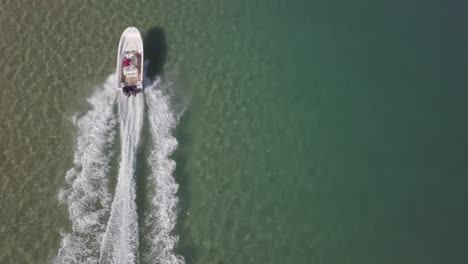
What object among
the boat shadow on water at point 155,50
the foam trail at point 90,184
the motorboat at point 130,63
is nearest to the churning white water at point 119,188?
the foam trail at point 90,184

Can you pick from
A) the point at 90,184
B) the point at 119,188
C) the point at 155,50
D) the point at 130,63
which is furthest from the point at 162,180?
the point at 155,50

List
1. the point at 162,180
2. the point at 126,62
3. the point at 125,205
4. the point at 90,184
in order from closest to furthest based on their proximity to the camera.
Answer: the point at 125,205 → the point at 90,184 → the point at 162,180 → the point at 126,62

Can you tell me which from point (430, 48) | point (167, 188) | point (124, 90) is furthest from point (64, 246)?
point (430, 48)

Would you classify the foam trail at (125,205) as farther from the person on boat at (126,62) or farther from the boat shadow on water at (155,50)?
the boat shadow on water at (155,50)

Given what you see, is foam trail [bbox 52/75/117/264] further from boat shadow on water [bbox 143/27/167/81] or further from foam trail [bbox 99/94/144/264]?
boat shadow on water [bbox 143/27/167/81]

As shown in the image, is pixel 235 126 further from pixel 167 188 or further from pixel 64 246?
pixel 64 246

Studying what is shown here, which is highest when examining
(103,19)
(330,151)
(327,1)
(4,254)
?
(327,1)

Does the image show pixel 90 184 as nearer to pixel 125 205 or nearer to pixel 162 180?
pixel 125 205
